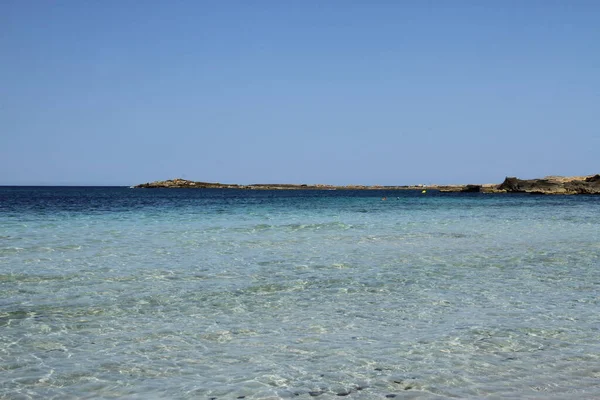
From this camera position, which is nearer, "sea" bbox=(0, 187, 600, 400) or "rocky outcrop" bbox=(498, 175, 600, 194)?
"sea" bbox=(0, 187, 600, 400)

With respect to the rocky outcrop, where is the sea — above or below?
below

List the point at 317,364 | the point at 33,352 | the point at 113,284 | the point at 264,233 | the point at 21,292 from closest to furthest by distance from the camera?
1. the point at 317,364
2. the point at 33,352
3. the point at 21,292
4. the point at 113,284
5. the point at 264,233

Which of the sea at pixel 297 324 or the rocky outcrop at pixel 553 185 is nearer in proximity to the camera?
the sea at pixel 297 324

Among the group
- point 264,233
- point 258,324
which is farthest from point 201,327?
point 264,233

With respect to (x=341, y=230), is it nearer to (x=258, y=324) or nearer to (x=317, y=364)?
(x=258, y=324)

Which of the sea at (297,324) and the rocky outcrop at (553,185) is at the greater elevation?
the rocky outcrop at (553,185)

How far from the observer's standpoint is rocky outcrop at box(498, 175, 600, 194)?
120000 millimetres

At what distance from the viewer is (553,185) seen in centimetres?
12656

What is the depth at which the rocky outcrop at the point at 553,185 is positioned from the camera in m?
120

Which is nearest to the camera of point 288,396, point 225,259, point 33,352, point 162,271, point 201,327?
point 288,396

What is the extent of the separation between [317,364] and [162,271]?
31.2ft

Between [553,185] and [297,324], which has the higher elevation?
[553,185]

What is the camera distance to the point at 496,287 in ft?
44.0

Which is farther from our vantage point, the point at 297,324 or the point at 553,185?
the point at 553,185
